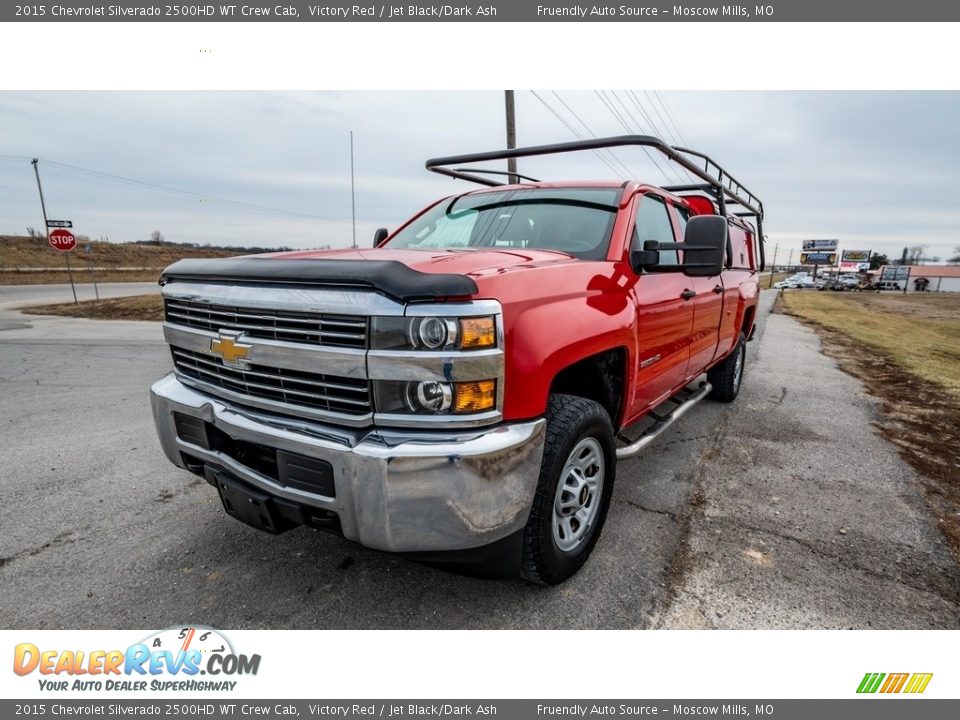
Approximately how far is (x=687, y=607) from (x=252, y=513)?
1.91 metres

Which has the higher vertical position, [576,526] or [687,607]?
[576,526]

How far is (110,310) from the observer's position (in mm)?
15188

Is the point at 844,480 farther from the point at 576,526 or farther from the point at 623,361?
the point at 576,526

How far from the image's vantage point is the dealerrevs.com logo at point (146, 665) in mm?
1943

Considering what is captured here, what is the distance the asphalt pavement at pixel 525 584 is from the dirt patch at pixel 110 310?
35.8ft

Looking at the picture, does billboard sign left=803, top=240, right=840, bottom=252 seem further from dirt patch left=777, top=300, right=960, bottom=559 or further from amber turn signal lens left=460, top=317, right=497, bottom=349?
amber turn signal lens left=460, top=317, right=497, bottom=349

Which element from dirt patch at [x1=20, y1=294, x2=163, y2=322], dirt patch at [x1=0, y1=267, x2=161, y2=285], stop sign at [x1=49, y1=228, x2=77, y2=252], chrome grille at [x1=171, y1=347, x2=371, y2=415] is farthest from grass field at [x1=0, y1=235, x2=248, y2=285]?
chrome grille at [x1=171, y1=347, x2=371, y2=415]

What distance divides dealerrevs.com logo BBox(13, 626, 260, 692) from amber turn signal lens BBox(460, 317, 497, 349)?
1.47 meters

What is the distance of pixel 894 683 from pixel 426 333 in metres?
2.19

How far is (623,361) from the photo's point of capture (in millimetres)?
Answer: 2889

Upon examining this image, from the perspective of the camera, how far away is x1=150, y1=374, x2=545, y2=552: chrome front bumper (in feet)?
5.95

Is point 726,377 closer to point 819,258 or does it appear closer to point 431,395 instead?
point 431,395
